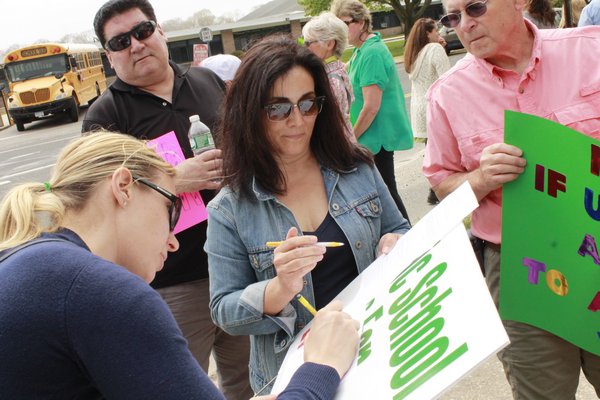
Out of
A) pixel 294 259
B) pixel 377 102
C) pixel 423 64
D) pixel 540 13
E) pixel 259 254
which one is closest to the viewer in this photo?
pixel 294 259

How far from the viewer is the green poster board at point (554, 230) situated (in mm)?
1558

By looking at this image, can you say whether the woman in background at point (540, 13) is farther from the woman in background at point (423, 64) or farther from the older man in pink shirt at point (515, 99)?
the older man in pink shirt at point (515, 99)

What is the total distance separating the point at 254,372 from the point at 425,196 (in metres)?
4.31

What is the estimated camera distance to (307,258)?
1.59 meters

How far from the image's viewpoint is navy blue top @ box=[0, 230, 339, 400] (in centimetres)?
102

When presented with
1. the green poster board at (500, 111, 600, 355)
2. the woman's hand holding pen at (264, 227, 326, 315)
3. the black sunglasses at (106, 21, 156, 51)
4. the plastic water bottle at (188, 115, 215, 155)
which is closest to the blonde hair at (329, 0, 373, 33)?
the black sunglasses at (106, 21, 156, 51)

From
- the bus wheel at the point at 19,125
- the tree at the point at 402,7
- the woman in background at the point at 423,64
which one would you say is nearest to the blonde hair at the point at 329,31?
the woman in background at the point at 423,64

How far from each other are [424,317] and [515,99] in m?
1.03

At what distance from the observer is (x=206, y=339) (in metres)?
2.72

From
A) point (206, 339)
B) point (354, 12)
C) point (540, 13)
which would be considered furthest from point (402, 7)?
point (206, 339)

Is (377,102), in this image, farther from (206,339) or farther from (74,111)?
(74,111)

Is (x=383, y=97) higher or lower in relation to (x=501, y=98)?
lower

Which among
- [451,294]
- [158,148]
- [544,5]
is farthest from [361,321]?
[544,5]

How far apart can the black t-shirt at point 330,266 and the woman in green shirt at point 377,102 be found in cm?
275
